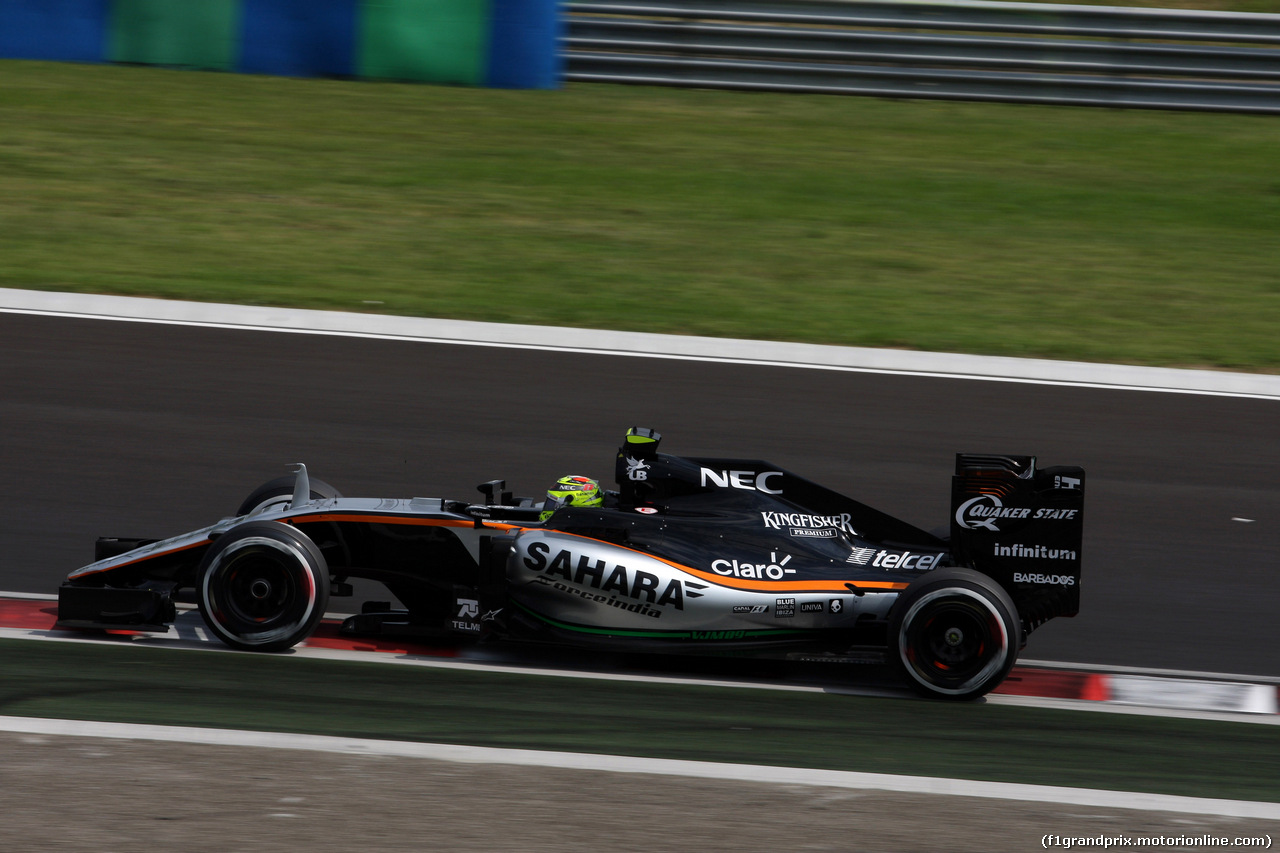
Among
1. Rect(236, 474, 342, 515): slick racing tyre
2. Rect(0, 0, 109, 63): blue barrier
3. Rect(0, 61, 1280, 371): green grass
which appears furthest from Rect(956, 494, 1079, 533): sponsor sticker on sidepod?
Rect(0, 0, 109, 63): blue barrier

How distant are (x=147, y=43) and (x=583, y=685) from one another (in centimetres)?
1266

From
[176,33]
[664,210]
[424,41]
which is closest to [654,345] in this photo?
[664,210]

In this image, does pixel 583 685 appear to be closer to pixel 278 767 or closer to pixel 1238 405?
pixel 278 767

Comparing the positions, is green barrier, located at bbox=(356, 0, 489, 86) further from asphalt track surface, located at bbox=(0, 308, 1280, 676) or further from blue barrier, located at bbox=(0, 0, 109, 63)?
asphalt track surface, located at bbox=(0, 308, 1280, 676)

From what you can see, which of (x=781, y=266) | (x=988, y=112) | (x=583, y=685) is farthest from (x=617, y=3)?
(x=583, y=685)

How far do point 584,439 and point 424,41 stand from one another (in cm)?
879

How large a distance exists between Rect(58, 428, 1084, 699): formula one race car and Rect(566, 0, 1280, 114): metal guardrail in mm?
11354

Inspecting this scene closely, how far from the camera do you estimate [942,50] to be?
54.5ft

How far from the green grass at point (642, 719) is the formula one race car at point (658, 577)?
0.62 ft

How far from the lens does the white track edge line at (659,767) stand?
4828 mm

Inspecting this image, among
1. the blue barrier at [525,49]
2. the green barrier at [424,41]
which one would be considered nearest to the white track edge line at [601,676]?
the green barrier at [424,41]

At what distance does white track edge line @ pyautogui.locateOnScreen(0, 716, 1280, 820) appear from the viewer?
15.8ft

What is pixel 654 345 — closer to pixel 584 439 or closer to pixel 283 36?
pixel 584 439

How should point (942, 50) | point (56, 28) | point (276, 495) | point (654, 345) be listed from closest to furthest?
point (276, 495), point (654, 345), point (56, 28), point (942, 50)
